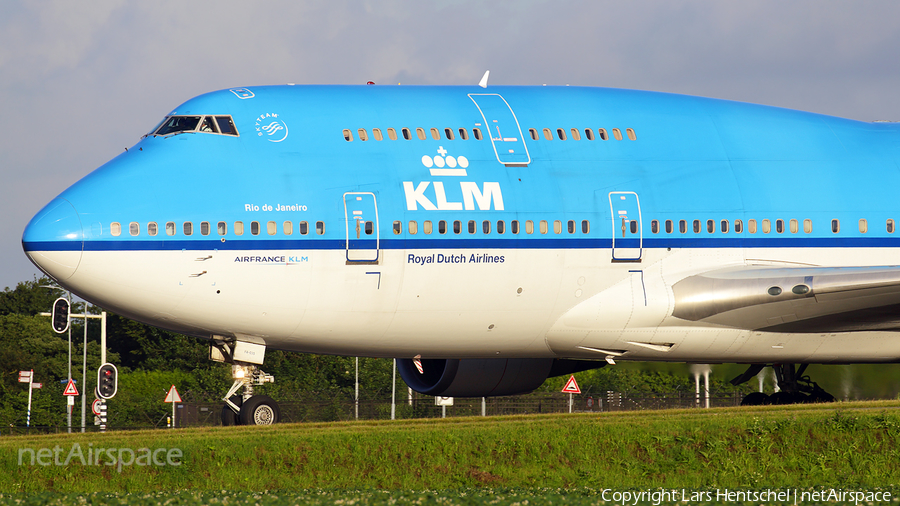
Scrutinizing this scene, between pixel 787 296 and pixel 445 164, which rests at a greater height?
pixel 445 164

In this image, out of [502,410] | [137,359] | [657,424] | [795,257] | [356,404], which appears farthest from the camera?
[137,359]

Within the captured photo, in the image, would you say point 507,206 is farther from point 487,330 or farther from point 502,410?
point 502,410

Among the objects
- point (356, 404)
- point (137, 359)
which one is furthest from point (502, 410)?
point (137, 359)

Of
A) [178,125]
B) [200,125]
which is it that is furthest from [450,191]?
[178,125]

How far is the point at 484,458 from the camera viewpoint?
54.5 feet

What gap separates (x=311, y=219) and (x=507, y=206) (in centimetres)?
355

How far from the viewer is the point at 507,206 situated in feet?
65.0

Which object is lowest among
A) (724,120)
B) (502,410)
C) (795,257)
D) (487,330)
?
(502,410)

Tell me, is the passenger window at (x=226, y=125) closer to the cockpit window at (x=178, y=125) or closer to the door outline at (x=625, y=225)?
the cockpit window at (x=178, y=125)

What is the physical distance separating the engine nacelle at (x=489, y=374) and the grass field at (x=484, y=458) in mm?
4891

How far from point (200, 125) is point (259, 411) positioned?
17.2ft

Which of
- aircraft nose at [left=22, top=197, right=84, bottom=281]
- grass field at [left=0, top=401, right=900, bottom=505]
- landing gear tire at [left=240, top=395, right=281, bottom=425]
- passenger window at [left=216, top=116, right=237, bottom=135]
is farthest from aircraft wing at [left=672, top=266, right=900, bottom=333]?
aircraft nose at [left=22, top=197, right=84, bottom=281]

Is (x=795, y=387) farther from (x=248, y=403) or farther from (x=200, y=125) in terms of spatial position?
(x=200, y=125)

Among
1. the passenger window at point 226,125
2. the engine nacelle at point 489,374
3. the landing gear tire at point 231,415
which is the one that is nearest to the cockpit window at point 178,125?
the passenger window at point 226,125
